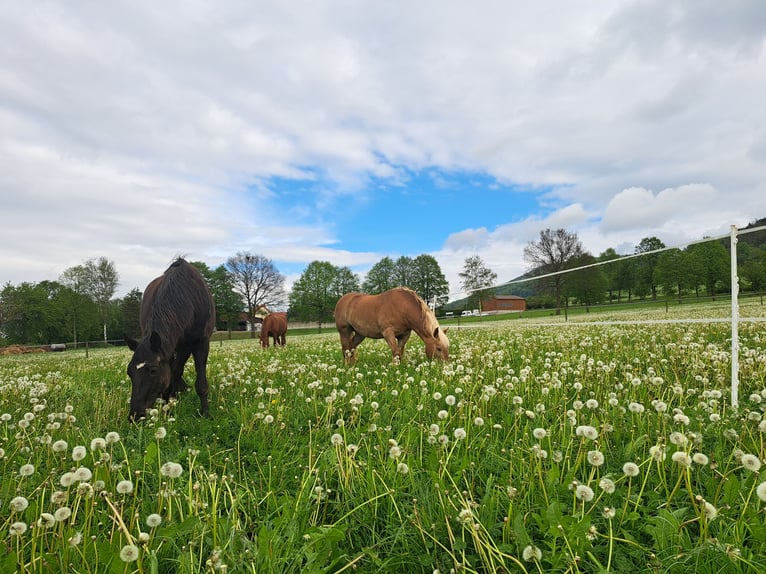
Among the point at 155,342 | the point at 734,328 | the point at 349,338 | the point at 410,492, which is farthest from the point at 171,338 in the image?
the point at 734,328

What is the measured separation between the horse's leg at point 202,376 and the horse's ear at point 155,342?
0.92 meters

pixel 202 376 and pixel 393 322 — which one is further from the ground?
pixel 393 322

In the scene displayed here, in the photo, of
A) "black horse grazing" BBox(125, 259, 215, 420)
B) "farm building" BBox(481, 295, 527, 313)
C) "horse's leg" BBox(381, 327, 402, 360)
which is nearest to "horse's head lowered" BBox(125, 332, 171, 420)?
"black horse grazing" BBox(125, 259, 215, 420)

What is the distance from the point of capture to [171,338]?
6.28m

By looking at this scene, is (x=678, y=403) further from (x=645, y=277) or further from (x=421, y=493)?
(x=645, y=277)

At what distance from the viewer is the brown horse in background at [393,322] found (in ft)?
33.4

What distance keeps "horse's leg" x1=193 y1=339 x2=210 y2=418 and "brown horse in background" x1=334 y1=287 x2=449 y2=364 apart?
4311 millimetres

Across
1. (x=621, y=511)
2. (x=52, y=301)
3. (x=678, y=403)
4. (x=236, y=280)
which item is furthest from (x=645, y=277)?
(x=52, y=301)

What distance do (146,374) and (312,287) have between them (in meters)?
84.2

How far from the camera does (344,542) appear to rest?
2.54m

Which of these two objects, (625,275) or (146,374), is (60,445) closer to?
(146,374)

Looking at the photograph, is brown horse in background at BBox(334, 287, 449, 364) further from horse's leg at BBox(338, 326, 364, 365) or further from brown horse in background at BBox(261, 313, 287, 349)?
brown horse in background at BBox(261, 313, 287, 349)

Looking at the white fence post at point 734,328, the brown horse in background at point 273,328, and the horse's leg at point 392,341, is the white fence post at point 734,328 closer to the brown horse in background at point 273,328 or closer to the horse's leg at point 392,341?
the horse's leg at point 392,341

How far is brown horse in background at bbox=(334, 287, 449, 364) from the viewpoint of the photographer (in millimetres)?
10172
